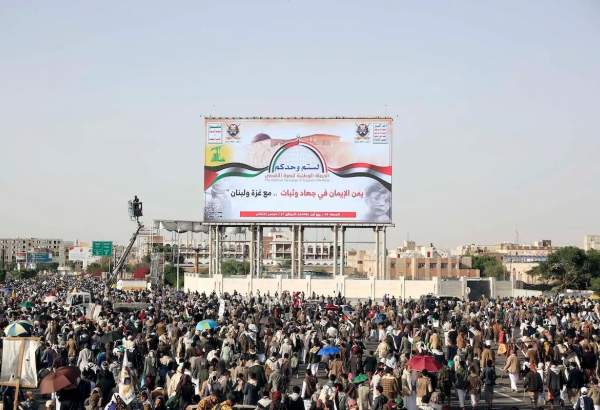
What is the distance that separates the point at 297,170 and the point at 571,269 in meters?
29.7

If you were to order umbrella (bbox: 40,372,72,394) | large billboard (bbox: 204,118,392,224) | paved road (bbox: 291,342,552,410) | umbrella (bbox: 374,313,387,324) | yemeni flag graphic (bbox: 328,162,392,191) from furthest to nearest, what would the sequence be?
large billboard (bbox: 204,118,392,224)
yemeni flag graphic (bbox: 328,162,392,191)
umbrella (bbox: 374,313,387,324)
paved road (bbox: 291,342,552,410)
umbrella (bbox: 40,372,72,394)

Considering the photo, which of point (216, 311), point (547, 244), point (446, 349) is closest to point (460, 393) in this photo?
point (446, 349)

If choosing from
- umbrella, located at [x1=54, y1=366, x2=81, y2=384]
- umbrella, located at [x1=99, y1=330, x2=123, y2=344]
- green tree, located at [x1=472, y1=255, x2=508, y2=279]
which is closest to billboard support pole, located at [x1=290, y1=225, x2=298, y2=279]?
umbrella, located at [x1=99, y1=330, x2=123, y2=344]

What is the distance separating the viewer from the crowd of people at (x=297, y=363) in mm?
15211

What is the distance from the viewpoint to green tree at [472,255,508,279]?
112369mm

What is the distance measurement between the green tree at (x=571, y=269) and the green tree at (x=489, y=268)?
90.7ft

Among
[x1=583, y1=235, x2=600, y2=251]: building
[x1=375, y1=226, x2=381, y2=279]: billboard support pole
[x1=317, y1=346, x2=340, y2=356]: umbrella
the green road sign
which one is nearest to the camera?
[x1=317, y1=346, x2=340, y2=356]: umbrella

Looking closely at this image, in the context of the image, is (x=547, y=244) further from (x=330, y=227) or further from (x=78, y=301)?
(x=78, y=301)

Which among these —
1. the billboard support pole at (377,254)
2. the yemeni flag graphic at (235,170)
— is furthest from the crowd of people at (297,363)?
the billboard support pole at (377,254)

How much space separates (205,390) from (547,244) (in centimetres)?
18330

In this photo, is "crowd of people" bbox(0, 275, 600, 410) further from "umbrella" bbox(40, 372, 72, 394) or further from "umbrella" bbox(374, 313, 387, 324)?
"umbrella" bbox(40, 372, 72, 394)

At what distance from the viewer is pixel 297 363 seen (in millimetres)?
22844

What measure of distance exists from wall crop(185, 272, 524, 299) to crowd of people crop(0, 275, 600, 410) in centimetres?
2533

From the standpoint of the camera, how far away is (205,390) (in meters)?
15.6
